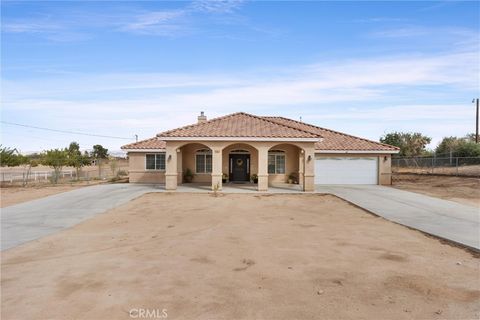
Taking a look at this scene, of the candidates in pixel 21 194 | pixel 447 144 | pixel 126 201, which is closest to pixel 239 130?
pixel 126 201

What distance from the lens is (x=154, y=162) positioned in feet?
92.0

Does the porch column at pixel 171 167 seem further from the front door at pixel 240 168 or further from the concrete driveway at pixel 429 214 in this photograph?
the concrete driveway at pixel 429 214

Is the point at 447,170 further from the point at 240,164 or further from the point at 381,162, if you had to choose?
the point at 240,164

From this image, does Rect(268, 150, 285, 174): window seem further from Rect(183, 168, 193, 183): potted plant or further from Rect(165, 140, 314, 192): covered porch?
Rect(183, 168, 193, 183): potted plant

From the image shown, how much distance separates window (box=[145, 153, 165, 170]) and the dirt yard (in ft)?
51.0

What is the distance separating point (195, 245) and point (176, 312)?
13.1ft

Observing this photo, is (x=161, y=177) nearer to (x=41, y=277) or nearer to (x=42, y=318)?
(x=41, y=277)

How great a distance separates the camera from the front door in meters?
26.8

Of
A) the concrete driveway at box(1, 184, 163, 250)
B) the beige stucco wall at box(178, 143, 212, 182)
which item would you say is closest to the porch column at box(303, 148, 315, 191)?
the beige stucco wall at box(178, 143, 212, 182)

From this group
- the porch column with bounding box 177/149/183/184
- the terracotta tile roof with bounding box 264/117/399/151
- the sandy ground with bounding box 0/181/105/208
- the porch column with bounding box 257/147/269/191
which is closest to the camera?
the sandy ground with bounding box 0/181/105/208

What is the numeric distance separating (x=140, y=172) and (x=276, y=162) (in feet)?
34.9

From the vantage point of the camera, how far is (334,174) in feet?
90.4

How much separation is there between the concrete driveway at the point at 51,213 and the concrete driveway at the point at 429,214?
11.6 m
